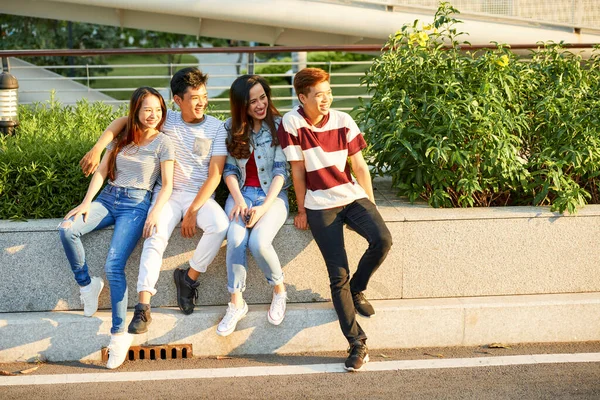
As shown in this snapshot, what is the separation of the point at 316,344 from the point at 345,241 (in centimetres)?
68

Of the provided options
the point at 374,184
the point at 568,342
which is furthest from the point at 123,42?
the point at 568,342

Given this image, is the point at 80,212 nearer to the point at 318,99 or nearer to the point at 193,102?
the point at 193,102

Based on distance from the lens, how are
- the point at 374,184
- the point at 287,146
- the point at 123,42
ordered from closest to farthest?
the point at 287,146, the point at 374,184, the point at 123,42

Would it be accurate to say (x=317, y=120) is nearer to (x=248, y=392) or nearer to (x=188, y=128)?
(x=188, y=128)

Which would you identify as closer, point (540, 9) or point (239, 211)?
point (239, 211)

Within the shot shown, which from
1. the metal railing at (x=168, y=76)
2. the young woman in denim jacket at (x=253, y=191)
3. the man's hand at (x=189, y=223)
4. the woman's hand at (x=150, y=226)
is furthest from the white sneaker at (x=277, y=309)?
the metal railing at (x=168, y=76)

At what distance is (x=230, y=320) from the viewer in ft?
16.2

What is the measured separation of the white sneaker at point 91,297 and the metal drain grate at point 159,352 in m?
0.34

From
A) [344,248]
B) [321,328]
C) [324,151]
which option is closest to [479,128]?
[324,151]

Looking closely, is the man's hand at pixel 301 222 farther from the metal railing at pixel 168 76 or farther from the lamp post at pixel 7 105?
the lamp post at pixel 7 105

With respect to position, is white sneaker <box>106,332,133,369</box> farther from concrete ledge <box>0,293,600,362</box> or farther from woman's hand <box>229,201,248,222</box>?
woman's hand <box>229,201,248,222</box>

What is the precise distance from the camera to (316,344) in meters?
5.07

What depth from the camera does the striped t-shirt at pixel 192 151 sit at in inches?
207

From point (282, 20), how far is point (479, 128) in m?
7.92
